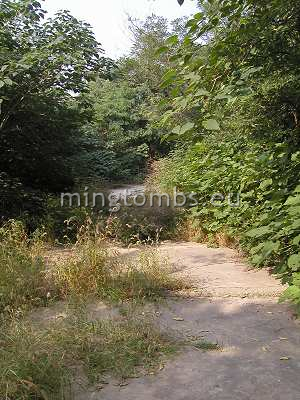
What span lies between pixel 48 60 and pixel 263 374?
440 centimetres

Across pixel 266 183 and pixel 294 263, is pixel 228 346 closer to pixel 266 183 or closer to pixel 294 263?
pixel 294 263

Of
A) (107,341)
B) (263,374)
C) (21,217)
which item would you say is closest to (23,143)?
(21,217)

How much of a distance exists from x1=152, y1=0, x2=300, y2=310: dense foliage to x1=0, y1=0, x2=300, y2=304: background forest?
1 cm

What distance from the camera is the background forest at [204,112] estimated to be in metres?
2.44

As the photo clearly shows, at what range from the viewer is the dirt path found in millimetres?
2330

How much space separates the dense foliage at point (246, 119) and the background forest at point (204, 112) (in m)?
0.01

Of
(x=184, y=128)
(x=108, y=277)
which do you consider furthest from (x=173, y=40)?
(x=108, y=277)

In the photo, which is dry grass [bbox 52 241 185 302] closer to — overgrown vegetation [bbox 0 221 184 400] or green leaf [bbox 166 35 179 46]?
overgrown vegetation [bbox 0 221 184 400]

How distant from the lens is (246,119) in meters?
6.51

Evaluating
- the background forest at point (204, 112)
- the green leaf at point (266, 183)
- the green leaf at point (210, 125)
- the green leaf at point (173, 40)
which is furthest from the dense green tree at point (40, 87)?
the green leaf at point (210, 125)

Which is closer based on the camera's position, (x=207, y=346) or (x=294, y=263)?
(x=207, y=346)

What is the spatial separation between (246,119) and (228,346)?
4.37 m

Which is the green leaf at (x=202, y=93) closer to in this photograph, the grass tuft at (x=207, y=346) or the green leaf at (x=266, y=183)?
the grass tuft at (x=207, y=346)

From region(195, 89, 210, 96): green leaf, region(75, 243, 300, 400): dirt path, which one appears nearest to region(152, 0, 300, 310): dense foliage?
region(195, 89, 210, 96): green leaf
